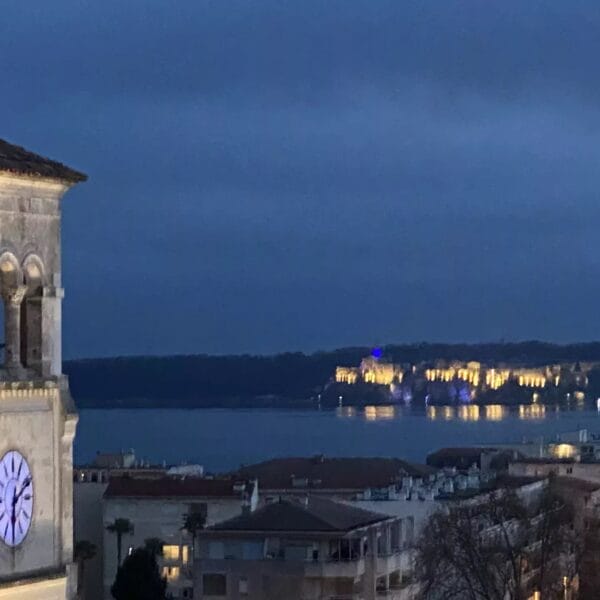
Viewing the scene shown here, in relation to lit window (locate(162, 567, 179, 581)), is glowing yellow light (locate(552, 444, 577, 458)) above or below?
above

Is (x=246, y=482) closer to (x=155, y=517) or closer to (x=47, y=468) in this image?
(x=155, y=517)

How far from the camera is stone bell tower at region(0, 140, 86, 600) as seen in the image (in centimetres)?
1802

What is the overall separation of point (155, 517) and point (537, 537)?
13636 mm

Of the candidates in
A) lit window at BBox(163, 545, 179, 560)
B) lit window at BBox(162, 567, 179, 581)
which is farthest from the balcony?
lit window at BBox(163, 545, 179, 560)

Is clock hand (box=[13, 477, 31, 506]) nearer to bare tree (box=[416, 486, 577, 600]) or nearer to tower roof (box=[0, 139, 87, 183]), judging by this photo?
tower roof (box=[0, 139, 87, 183])

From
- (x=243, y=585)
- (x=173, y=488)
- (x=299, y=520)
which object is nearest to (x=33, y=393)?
(x=243, y=585)

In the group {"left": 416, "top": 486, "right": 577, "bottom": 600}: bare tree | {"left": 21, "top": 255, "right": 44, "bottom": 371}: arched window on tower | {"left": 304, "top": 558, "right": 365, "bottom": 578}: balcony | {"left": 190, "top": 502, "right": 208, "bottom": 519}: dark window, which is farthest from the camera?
{"left": 190, "top": 502, "right": 208, "bottom": 519}: dark window

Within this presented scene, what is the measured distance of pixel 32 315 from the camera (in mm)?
18875

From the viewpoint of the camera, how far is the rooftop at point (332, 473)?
250ft

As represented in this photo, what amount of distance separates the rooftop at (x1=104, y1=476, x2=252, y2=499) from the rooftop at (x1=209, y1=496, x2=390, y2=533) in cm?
1416

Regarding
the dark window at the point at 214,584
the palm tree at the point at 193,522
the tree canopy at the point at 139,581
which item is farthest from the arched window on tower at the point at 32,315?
the palm tree at the point at 193,522

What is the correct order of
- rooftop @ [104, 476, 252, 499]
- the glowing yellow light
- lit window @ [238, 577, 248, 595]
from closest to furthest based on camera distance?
lit window @ [238, 577, 248, 595], rooftop @ [104, 476, 252, 499], the glowing yellow light

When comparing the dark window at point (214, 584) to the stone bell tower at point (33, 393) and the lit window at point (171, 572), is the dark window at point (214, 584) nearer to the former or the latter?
the lit window at point (171, 572)

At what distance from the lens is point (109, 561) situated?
225ft
